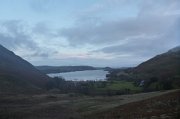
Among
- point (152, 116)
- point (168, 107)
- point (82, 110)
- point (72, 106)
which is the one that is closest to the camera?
point (152, 116)

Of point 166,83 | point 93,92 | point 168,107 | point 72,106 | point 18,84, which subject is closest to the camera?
point 168,107

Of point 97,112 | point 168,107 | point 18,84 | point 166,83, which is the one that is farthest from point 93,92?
point 168,107

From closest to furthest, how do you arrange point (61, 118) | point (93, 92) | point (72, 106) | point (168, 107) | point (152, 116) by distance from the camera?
1. point (152, 116)
2. point (168, 107)
3. point (61, 118)
4. point (72, 106)
5. point (93, 92)

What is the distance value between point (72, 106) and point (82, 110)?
21.4 feet

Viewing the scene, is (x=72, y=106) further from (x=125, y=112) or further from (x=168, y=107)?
(x=168, y=107)

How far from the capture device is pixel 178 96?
4609 centimetres

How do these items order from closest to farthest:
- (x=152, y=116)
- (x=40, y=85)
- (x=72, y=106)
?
(x=152, y=116) → (x=72, y=106) → (x=40, y=85)

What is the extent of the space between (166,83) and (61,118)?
4245 centimetres

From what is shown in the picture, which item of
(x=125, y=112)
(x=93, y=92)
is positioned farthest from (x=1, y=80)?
(x=125, y=112)

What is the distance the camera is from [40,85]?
13175cm

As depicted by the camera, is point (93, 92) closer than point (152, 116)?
No

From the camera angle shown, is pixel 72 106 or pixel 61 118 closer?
pixel 61 118

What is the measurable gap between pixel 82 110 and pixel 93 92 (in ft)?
138

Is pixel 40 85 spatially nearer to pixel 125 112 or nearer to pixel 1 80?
pixel 1 80
